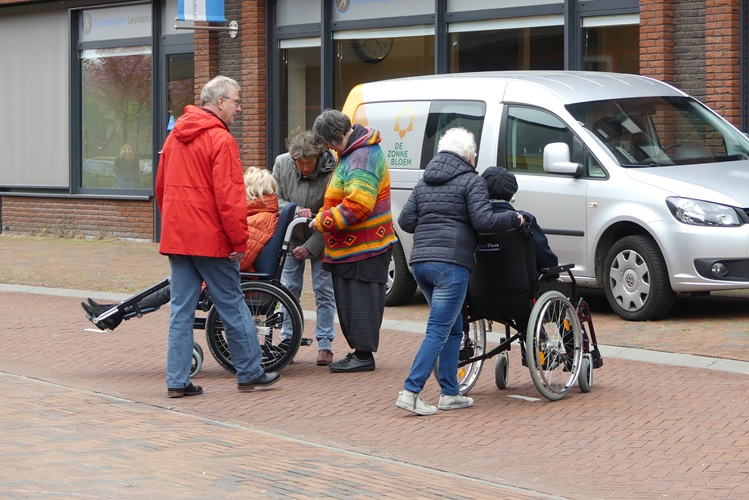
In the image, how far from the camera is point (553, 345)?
7.76 meters

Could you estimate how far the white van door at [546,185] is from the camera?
1119cm

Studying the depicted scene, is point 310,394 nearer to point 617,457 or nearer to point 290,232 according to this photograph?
point 290,232

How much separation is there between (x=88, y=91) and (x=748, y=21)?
11918 mm

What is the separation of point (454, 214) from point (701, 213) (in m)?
3.69

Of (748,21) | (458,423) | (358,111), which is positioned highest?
(748,21)

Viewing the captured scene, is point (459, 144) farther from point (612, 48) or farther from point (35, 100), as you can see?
point (35, 100)

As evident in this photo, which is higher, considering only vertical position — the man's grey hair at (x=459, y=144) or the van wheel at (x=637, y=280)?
the man's grey hair at (x=459, y=144)

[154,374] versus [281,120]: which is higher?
[281,120]

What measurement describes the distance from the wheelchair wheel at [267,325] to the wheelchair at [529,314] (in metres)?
1.25

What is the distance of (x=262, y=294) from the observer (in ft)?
28.8

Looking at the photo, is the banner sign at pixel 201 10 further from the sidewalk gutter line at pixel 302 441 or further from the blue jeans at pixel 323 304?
the sidewalk gutter line at pixel 302 441

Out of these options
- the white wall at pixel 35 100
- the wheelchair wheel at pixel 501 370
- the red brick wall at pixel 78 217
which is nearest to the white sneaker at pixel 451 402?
the wheelchair wheel at pixel 501 370

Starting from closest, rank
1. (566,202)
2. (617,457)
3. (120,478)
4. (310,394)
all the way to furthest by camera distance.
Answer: (120,478), (617,457), (310,394), (566,202)

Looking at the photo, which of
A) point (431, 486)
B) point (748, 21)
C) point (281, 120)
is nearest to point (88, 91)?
point (281, 120)
